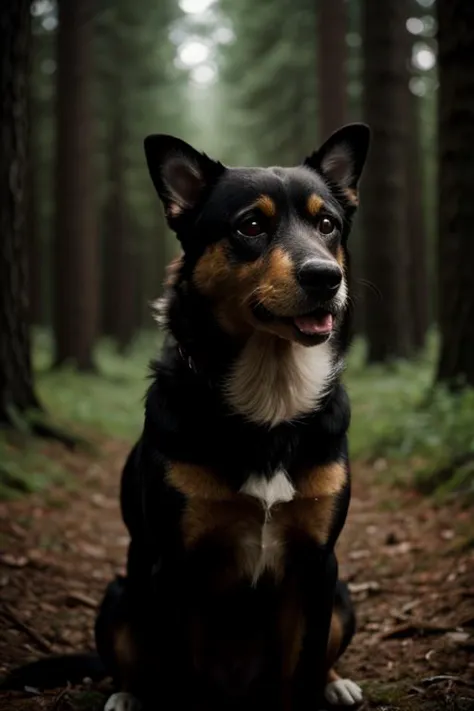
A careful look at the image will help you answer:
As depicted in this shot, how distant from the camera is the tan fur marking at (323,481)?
339 cm

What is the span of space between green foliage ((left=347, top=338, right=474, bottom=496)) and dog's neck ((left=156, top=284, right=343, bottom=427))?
2869mm

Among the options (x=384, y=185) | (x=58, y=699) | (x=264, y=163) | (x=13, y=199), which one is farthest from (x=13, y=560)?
(x=264, y=163)

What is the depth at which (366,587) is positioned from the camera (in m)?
5.23

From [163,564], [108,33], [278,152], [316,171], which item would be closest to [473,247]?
[316,171]

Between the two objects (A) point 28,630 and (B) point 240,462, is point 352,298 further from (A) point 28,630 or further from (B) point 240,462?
(A) point 28,630

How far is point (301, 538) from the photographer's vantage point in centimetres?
342

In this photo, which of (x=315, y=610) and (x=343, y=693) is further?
(x=343, y=693)

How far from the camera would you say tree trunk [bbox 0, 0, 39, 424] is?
7113mm

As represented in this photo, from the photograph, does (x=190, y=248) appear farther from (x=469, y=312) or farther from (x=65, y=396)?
(x=65, y=396)

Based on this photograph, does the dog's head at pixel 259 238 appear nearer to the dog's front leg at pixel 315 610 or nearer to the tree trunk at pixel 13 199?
the dog's front leg at pixel 315 610

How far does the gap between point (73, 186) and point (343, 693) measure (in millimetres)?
13990

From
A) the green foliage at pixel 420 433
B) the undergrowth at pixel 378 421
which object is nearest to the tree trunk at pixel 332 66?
the undergrowth at pixel 378 421

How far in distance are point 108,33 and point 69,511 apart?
1699cm

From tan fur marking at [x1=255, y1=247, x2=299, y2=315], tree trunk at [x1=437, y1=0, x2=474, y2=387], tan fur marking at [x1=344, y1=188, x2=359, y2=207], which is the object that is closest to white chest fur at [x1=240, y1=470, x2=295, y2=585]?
tan fur marking at [x1=255, y1=247, x2=299, y2=315]
